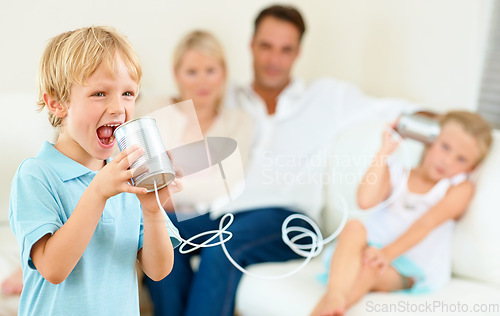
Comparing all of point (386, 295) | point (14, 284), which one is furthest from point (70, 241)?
point (386, 295)

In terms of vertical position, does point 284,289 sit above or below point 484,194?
below

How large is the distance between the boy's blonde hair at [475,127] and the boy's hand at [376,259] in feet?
1.33

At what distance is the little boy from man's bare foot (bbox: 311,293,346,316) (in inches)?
27.5

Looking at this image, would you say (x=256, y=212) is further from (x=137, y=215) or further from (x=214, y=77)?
(x=137, y=215)

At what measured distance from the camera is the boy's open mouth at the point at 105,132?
0.56 metres

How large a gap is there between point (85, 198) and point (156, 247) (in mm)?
116

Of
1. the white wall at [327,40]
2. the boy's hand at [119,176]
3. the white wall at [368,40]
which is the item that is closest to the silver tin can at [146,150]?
the boy's hand at [119,176]

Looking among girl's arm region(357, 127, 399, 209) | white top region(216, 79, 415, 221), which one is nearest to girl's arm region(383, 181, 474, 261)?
girl's arm region(357, 127, 399, 209)

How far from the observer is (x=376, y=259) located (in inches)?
53.5

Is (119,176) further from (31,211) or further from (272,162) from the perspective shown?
(272,162)

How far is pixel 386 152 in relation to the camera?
1.44 m

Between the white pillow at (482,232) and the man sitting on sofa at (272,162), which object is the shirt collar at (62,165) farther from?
the white pillow at (482,232)

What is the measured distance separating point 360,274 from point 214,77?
2.64ft

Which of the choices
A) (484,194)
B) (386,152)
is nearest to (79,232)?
(386,152)
